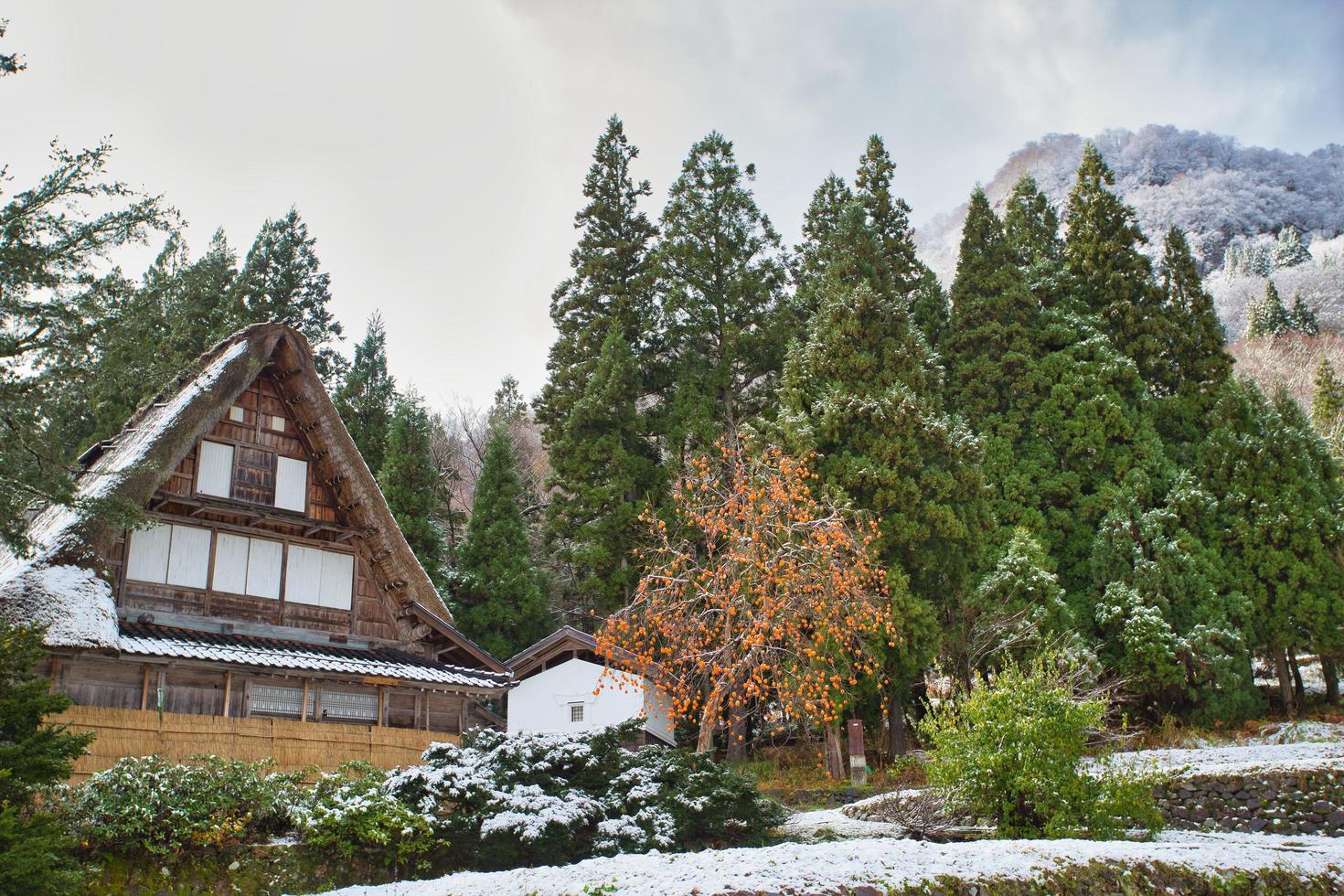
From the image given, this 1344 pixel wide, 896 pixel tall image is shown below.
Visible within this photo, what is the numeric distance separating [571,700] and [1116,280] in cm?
1905

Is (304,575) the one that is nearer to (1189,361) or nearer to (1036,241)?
(1189,361)

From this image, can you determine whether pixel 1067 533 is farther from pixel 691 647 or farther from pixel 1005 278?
pixel 691 647

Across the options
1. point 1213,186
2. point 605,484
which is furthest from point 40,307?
point 1213,186

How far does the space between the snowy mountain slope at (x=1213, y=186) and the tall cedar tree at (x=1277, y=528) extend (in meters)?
59.8

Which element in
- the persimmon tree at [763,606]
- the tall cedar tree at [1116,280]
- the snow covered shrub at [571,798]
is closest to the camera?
the snow covered shrub at [571,798]

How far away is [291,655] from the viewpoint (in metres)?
14.6

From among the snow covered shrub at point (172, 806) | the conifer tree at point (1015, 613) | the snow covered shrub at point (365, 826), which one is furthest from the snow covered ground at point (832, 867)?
the conifer tree at point (1015, 613)

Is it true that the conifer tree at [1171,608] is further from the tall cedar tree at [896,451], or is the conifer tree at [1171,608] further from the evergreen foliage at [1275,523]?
the tall cedar tree at [896,451]

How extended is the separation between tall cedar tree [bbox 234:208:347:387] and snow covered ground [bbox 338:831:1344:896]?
2636 cm

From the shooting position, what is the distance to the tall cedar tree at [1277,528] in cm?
2252

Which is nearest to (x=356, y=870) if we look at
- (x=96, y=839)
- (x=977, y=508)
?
(x=96, y=839)

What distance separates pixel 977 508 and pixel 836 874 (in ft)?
49.4

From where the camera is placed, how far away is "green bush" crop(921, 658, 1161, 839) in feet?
30.6

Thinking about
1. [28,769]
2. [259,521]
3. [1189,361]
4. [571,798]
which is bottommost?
[571,798]
